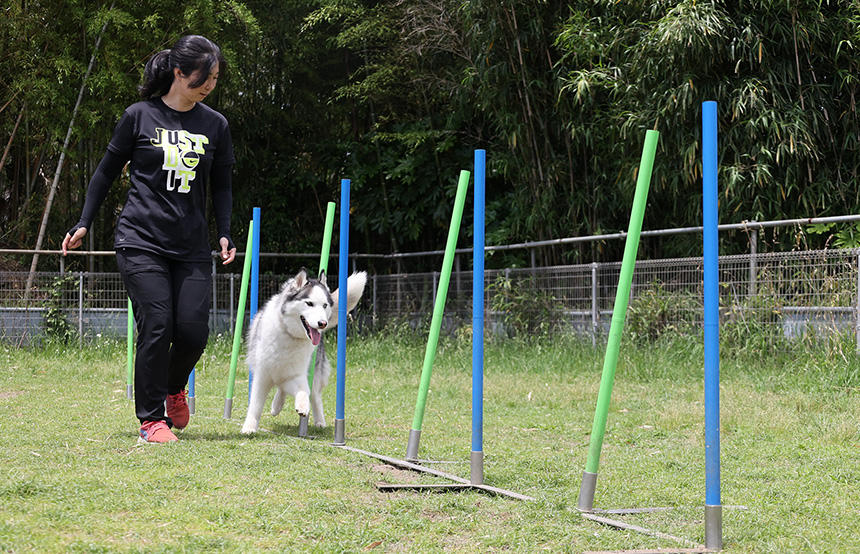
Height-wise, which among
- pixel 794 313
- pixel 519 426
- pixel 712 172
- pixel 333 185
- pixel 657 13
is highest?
pixel 657 13

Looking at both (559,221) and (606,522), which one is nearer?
(606,522)

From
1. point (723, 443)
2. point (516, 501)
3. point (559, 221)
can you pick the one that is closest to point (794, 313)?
point (723, 443)

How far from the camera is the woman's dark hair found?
155 inches

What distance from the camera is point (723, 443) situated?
14.5 feet

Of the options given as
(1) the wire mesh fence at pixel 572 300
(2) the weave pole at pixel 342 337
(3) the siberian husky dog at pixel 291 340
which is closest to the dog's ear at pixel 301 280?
(3) the siberian husky dog at pixel 291 340

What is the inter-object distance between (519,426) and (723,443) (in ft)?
3.97

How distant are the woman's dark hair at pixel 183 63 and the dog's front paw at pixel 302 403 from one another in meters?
1.56

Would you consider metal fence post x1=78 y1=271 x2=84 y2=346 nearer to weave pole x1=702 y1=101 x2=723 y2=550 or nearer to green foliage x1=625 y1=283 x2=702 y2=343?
green foliage x1=625 y1=283 x2=702 y2=343

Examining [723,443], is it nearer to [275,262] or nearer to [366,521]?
[366,521]

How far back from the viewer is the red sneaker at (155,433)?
3787 millimetres

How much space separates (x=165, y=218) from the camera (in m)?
3.87

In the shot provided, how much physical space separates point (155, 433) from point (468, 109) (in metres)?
8.67

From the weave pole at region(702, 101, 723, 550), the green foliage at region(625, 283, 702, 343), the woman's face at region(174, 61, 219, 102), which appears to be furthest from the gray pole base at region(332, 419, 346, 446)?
the green foliage at region(625, 283, 702, 343)

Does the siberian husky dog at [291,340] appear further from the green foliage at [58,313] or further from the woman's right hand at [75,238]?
the green foliage at [58,313]
